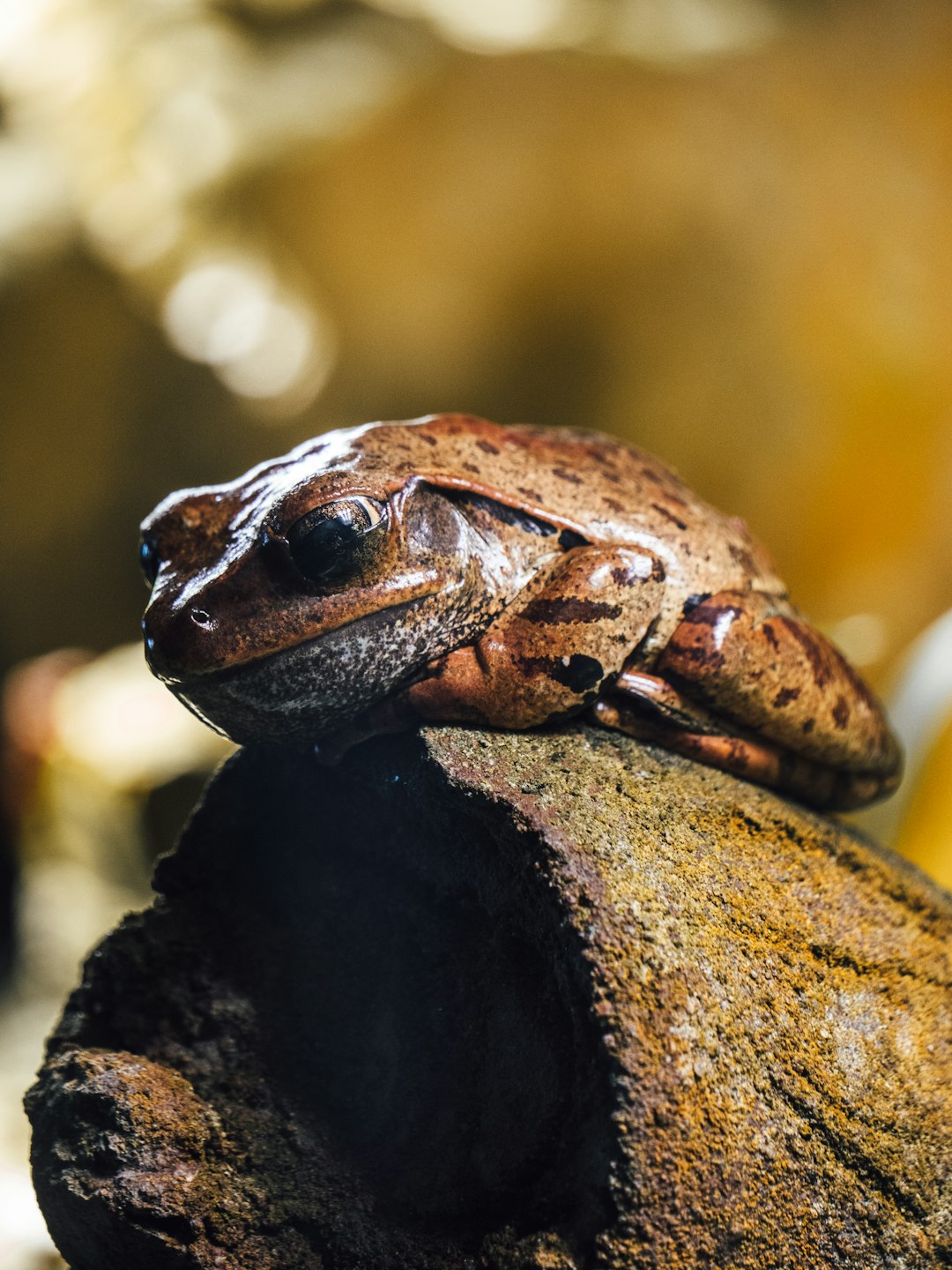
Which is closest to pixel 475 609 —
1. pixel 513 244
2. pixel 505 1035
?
pixel 505 1035

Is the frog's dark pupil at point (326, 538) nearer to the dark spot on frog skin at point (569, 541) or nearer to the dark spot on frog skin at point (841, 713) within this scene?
the dark spot on frog skin at point (569, 541)

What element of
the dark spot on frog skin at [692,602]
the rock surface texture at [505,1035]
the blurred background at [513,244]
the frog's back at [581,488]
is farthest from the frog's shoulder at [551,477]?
the blurred background at [513,244]

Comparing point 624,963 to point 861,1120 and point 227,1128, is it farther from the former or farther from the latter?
point 227,1128

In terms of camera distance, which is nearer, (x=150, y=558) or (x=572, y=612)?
(x=572, y=612)

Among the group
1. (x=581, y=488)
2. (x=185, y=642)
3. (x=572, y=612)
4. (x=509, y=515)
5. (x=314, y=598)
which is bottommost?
(x=185, y=642)

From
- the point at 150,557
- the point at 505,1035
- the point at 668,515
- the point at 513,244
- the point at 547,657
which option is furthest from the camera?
the point at 513,244

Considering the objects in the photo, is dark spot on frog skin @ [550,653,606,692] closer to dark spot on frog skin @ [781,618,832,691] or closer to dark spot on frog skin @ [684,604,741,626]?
dark spot on frog skin @ [684,604,741,626]

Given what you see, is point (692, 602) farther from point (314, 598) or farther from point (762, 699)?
point (314, 598)
